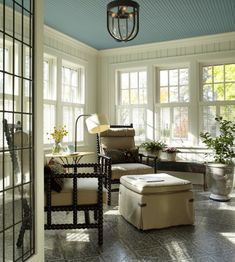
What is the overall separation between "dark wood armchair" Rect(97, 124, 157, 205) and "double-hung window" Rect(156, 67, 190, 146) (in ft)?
3.00

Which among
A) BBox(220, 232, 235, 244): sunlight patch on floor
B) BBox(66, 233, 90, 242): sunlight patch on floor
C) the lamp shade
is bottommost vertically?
BBox(66, 233, 90, 242): sunlight patch on floor

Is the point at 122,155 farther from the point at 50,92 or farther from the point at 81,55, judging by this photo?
the point at 81,55

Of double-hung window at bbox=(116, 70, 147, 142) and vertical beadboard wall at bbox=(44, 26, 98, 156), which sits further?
double-hung window at bbox=(116, 70, 147, 142)

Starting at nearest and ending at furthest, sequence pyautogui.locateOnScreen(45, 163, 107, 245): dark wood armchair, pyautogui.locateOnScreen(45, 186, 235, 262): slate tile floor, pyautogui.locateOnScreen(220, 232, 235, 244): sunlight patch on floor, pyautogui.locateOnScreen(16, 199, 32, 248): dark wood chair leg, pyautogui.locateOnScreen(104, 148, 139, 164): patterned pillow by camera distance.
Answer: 1. pyautogui.locateOnScreen(16, 199, 32, 248): dark wood chair leg
2. pyautogui.locateOnScreen(45, 186, 235, 262): slate tile floor
3. pyautogui.locateOnScreen(45, 163, 107, 245): dark wood armchair
4. pyautogui.locateOnScreen(220, 232, 235, 244): sunlight patch on floor
5. pyautogui.locateOnScreen(104, 148, 139, 164): patterned pillow

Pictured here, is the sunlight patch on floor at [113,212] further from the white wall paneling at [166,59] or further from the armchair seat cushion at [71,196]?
the white wall paneling at [166,59]

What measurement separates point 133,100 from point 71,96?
1.33 m

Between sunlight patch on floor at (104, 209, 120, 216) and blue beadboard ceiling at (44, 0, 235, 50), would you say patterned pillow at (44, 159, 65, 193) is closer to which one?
sunlight patch on floor at (104, 209, 120, 216)

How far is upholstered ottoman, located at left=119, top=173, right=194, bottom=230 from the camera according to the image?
3.01 metres

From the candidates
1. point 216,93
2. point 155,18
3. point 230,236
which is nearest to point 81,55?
point 155,18

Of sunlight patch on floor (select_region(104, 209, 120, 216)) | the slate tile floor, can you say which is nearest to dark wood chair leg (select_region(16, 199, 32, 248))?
the slate tile floor

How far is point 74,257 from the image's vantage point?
240cm

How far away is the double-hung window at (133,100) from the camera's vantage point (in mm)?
6098

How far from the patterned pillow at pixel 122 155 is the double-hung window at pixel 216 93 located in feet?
5.10

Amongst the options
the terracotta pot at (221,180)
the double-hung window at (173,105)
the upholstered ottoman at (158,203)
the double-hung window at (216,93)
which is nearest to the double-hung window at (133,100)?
the double-hung window at (173,105)
